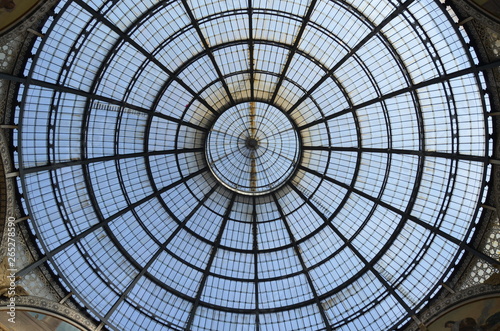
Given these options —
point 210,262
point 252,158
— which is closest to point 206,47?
point 252,158

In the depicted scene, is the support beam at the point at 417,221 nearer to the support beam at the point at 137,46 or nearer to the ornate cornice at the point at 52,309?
the support beam at the point at 137,46

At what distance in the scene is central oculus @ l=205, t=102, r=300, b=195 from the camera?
28.0 m

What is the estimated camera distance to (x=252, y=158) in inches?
1123

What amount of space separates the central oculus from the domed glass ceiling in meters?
0.09

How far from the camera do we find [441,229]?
25031 mm

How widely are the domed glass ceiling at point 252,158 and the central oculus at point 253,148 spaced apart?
0.09 metres

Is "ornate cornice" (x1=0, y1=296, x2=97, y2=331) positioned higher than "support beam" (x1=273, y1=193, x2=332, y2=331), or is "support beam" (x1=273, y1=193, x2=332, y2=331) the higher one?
"support beam" (x1=273, y1=193, x2=332, y2=331)

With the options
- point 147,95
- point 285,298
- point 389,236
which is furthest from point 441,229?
point 147,95

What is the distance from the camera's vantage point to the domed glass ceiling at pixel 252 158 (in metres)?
22.9

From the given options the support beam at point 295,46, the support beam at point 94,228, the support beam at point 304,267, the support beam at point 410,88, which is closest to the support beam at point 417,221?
the support beam at point 304,267

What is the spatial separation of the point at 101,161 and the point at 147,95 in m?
4.58

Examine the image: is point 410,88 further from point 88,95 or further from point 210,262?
point 88,95

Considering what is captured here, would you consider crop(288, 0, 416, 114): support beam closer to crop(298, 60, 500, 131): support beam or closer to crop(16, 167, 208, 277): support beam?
crop(298, 60, 500, 131): support beam

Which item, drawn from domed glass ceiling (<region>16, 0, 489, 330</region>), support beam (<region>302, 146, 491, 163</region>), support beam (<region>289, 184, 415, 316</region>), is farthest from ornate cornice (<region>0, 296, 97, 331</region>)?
support beam (<region>302, 146, 491, 163</region>)
